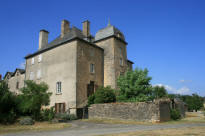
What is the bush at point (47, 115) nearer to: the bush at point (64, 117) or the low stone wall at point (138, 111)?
the bush at point (64, 117)

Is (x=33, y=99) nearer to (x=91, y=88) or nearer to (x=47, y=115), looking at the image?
(x=47, y=115)

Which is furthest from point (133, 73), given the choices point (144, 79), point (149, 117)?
point (149, 117)

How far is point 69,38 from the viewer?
23.7 m

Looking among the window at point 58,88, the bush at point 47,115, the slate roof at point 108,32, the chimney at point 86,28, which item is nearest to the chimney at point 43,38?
the chimney at point 86,28

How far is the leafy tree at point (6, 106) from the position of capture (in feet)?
44.0

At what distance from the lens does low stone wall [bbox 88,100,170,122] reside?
1499 centimetres

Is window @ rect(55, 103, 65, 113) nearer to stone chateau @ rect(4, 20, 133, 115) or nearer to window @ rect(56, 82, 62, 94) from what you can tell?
stone chateau @ rect(4, 20, 133, 115)

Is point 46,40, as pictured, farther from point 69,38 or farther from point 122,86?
point 122,86

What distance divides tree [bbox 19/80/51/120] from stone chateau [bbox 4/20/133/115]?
19.1 feet

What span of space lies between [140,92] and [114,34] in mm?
9847

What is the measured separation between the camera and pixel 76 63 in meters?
21.8

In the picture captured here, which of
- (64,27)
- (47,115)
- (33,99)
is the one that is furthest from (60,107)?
(64,27)

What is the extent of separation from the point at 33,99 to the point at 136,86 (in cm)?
1116

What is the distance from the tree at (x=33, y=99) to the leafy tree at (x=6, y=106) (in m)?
0.69
